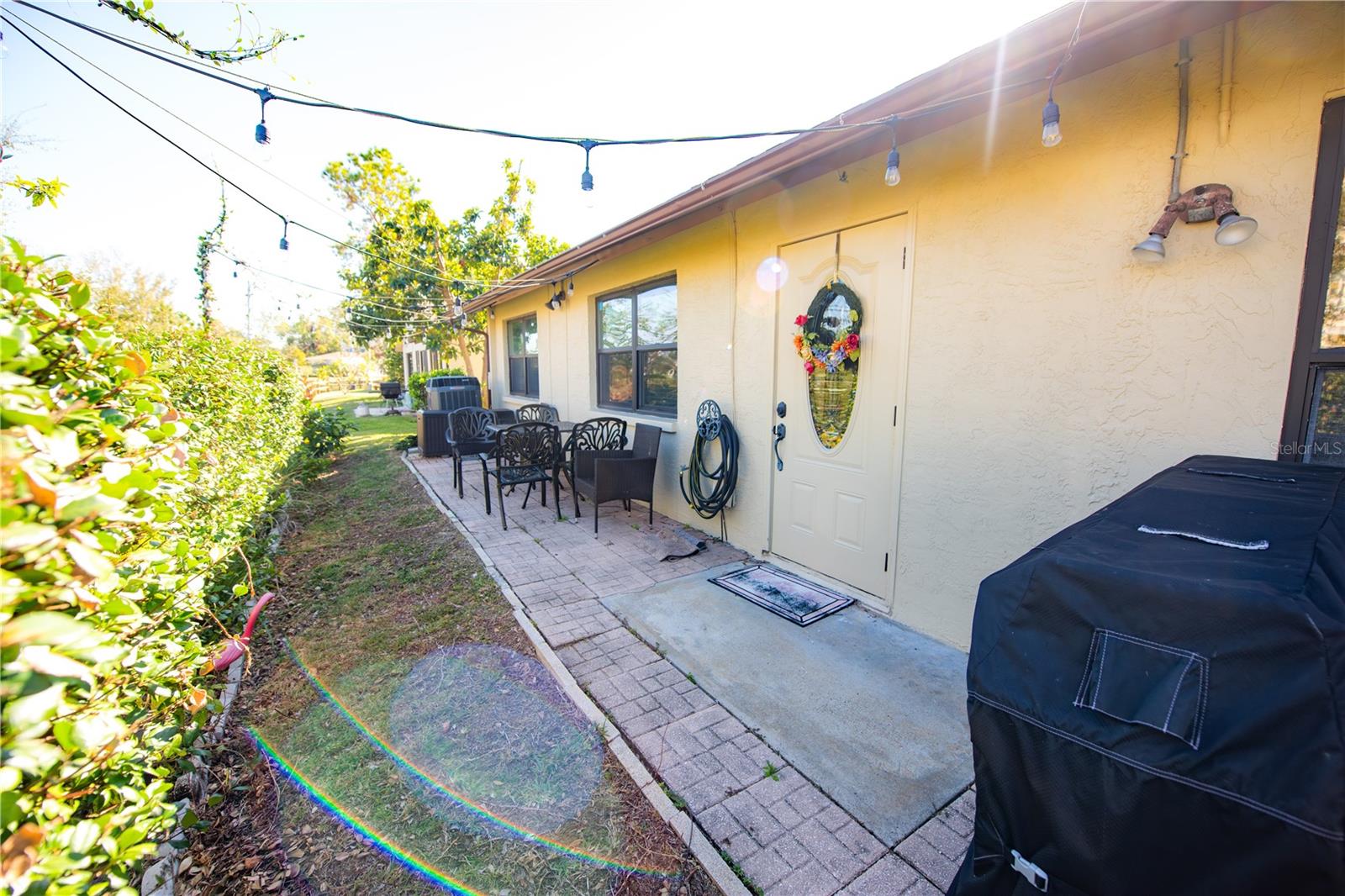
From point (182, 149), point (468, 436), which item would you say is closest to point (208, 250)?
point (468, 436)

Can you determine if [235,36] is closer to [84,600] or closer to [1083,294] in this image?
[84,600]

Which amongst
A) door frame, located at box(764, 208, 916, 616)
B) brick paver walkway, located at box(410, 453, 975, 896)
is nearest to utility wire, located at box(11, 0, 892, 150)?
door frame, located at box(764, 208, 916, 616)

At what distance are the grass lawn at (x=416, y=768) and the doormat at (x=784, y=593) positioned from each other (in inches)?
58.8

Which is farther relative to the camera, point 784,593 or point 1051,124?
point 784,593

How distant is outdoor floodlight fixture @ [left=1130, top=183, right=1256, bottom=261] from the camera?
1928 mm

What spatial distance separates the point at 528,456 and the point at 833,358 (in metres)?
3.33

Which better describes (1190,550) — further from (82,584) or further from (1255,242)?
(82,584)

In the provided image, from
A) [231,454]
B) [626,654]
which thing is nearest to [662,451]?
[626,654]

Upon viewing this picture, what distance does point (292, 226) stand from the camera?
5.37 metres

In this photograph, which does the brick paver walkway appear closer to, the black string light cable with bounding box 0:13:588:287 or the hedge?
the hedge

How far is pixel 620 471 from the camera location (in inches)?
197

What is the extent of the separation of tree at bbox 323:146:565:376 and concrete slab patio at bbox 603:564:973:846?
37.0 feet

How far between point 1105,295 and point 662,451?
3.88 meters

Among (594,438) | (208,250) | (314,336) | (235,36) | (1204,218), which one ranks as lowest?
(594,438)
